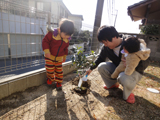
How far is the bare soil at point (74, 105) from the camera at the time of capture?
1544 mm

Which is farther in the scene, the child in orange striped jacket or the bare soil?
the child in orange striped jacket

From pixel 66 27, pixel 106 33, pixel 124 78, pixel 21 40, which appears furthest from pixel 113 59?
pixel 21 40

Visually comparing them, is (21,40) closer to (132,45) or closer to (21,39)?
(21,39)

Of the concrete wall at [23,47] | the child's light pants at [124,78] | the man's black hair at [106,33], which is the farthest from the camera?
the concrete wall at [23,47]

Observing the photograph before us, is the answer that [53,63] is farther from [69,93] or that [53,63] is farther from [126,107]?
[126,107]

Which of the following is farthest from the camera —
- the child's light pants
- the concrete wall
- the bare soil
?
the concrete wall

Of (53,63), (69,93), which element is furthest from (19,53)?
(69,93)

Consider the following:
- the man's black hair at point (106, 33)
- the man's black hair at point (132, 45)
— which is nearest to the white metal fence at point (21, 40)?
the man's black hair at point (106, 33)

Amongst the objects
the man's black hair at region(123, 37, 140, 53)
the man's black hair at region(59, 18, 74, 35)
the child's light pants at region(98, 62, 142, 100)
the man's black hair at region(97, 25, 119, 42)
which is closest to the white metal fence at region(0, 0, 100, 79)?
the man's black hair at region(59, 18, 74, 35)

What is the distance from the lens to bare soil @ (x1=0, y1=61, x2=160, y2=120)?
1544 mm

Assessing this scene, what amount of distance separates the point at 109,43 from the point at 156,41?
17.9 feet

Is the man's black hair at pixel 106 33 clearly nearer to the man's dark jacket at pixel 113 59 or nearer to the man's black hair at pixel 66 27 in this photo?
the man's dark jacket at pixel 113 59

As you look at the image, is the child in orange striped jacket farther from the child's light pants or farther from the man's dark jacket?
the child's light pants

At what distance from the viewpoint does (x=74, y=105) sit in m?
1.79
